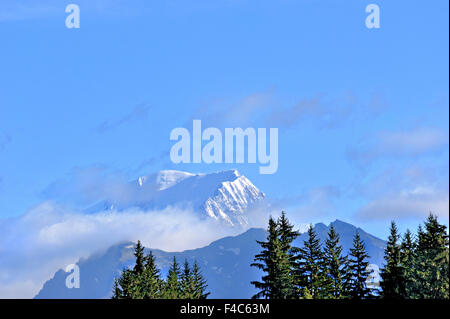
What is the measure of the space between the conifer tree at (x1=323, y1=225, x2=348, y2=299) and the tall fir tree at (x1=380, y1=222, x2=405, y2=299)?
4978mm

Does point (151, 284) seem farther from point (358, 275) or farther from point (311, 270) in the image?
point (358, 275)

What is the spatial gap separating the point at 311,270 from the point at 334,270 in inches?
162

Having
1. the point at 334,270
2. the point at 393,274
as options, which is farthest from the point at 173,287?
the point at 393,274

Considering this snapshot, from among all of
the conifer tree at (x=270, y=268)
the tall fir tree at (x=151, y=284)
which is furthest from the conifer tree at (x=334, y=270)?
the tall fir tree at (x=151, y=284)

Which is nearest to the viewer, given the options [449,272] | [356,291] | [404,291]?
[449,272]

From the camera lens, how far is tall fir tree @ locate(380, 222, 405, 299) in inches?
2980

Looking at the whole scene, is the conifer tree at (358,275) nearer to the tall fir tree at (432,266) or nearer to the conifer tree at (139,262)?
the tall fir tree at (432,266)

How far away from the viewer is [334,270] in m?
82.6

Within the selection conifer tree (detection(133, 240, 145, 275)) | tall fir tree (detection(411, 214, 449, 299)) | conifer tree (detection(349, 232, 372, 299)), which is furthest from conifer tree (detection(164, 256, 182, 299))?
tall fir tree (detection(411, 214, 449, 299))

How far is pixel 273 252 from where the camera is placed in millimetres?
77125
